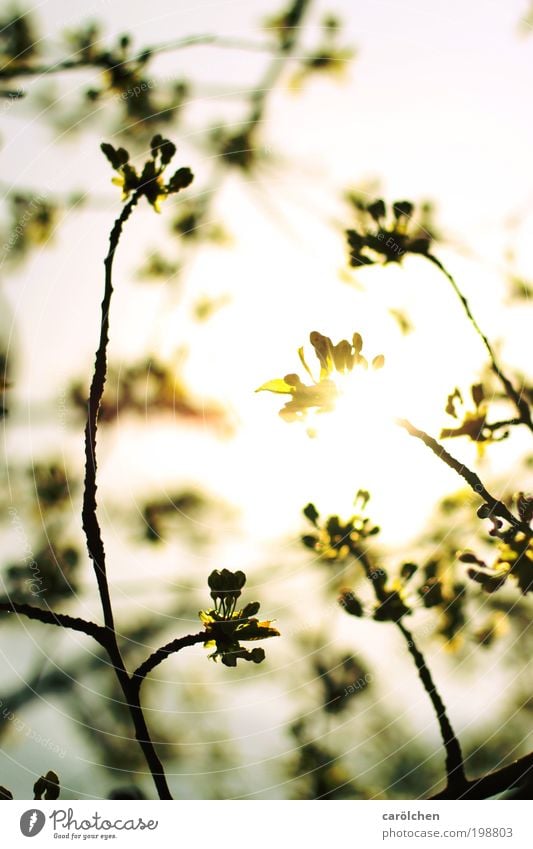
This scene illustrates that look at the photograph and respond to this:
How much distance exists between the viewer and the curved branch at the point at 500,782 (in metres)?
0.79

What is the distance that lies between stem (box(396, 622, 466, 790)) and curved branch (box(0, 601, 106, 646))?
1.21 ft

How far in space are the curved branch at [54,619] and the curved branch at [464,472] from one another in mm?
389

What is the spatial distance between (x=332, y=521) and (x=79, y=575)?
1.00 metres

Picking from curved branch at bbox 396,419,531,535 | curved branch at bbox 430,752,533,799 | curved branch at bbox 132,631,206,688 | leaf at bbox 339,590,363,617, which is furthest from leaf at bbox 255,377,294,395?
curved branch at bbox 430,752,533,799

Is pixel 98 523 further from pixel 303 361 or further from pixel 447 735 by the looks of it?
pixel 447 735

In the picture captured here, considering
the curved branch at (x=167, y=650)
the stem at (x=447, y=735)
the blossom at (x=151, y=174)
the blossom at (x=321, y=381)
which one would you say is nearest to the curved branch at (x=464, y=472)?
the blossom at (x=321, y=381)

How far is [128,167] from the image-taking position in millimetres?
816

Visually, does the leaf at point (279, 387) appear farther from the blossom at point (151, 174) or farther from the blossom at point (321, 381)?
the blossom at point (151, 174)

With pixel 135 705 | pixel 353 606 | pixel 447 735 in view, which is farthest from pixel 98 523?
pixel 447 735

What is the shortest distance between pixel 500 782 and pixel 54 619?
0.55 m

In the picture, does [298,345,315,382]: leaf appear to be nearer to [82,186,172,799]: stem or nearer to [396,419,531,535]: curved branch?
[396,419,531,535]: curved branch

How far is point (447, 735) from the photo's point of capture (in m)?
0.82
